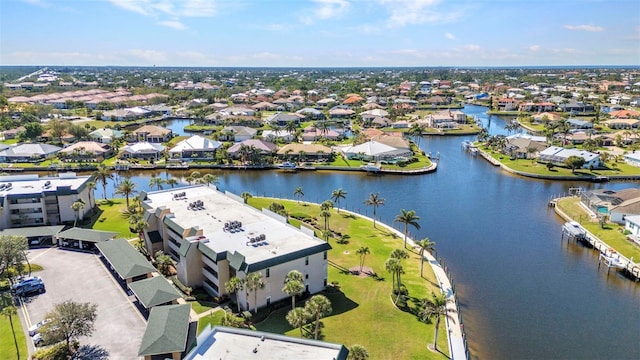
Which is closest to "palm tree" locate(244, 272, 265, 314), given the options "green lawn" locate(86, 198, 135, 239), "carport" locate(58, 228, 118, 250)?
"carport" locate(58, 228, 118, 250)

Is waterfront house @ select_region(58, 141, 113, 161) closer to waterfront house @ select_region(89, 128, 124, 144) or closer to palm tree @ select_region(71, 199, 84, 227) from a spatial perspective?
waterfront house @ select_region(89, 128, 124, 144)

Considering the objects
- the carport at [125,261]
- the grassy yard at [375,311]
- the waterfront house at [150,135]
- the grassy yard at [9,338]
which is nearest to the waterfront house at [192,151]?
the waterfront house at [150,135]

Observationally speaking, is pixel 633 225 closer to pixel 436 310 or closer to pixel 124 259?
pixel 436 310

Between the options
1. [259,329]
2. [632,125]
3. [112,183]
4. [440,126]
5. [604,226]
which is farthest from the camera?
[440,126]

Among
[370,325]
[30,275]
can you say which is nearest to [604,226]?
[370,325]

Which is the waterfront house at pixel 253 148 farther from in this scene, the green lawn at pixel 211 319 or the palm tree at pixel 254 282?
the palm tree at pixel 254 282

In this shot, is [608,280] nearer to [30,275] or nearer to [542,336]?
[542,336]
